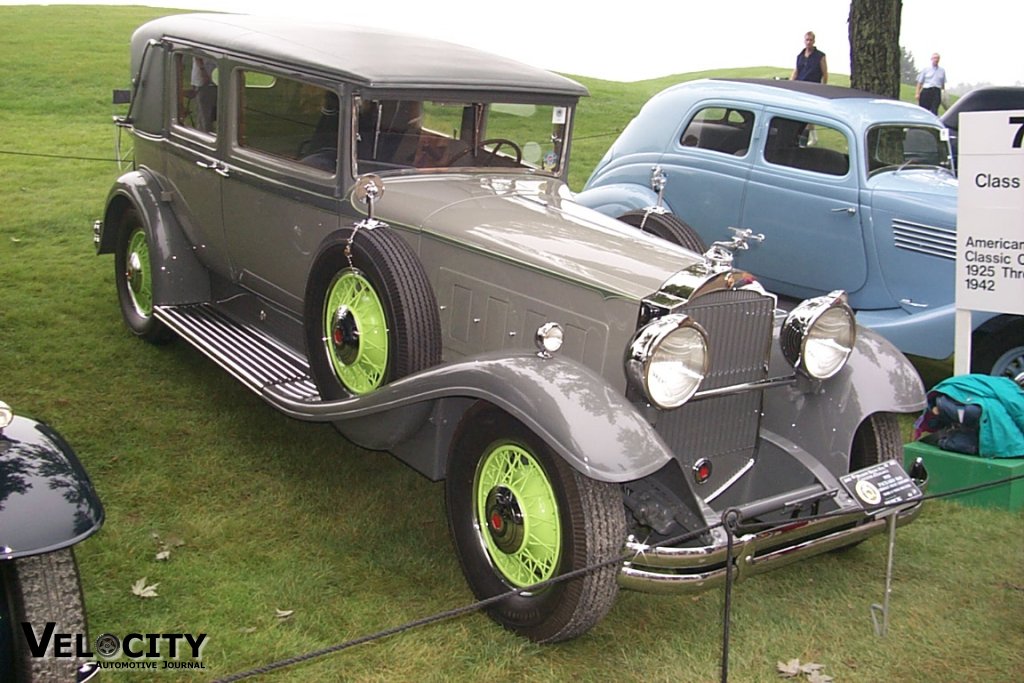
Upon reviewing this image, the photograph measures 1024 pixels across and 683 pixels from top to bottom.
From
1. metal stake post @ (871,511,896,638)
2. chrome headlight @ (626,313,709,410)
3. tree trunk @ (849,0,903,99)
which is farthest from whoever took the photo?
tree trunk @ (849,0,903,99)

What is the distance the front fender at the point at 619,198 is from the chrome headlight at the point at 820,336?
3.42m

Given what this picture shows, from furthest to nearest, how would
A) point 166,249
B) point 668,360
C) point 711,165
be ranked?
point 711,165 < point 166,249 < point 668,360

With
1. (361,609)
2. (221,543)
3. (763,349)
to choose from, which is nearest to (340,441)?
(221,543)

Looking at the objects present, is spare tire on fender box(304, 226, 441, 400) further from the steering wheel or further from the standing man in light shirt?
the standing man in light shirt

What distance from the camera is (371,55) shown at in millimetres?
4484

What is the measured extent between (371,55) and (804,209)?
3.44 metres

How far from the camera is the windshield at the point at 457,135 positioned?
441 cm

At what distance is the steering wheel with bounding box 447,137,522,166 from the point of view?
185 inches

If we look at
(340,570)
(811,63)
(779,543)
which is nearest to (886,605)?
(779,543)

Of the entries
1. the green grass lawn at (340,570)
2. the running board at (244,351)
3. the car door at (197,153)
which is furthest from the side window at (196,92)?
the green grass lawn at (340,570)

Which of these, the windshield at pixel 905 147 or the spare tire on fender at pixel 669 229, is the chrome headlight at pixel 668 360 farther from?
the windshield at pixel 905 147

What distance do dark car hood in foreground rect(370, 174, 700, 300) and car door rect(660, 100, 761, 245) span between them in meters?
2.70

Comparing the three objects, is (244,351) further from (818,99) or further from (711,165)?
(818,99)

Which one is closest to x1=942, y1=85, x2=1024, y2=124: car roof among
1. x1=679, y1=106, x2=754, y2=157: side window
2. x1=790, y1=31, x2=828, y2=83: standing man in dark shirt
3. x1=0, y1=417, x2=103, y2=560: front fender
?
x1=790, y1=31, x2=828, y2=83: standing man in dark shirt
